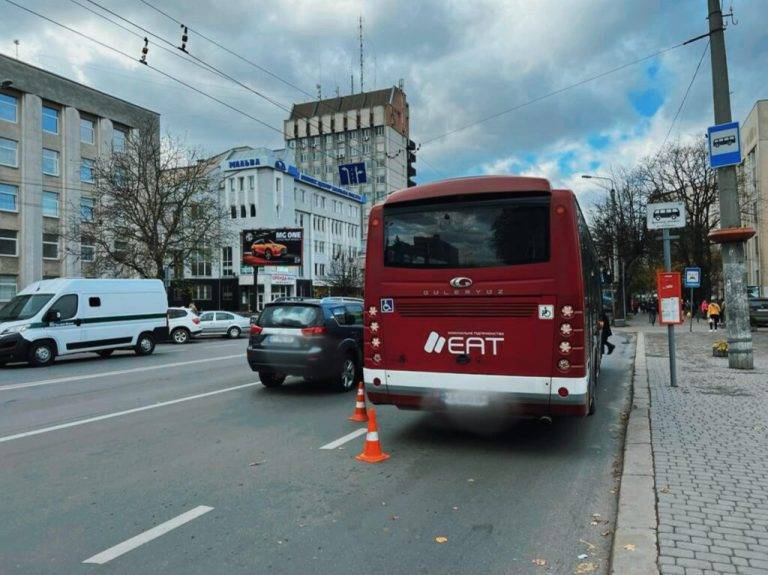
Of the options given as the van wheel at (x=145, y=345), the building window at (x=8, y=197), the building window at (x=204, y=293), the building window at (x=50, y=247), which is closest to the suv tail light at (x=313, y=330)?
the van wheel at (x=145, y=345)

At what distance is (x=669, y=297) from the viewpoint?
34.1ft

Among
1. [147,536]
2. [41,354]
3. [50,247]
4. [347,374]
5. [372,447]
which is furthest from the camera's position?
[50,247]

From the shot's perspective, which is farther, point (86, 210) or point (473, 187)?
point (86, 210)

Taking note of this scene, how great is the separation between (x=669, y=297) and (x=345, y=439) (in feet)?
21.8

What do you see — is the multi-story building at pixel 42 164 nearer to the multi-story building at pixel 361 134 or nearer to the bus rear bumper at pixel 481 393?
the bus rear bumper at pixel 481 393

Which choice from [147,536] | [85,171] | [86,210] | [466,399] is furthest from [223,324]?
[147,536]

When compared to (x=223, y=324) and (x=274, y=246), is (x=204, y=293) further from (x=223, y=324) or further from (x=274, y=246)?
(x=223, y=324)

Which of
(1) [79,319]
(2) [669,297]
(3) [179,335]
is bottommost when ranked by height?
(3) [179,335]

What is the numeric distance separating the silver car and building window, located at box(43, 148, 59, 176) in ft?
71.8

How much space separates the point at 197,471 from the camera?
18.7 feet

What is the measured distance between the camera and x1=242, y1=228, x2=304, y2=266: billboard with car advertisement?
46312mm

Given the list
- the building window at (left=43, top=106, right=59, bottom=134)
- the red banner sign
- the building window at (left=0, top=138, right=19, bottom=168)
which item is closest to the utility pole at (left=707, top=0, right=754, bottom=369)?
the red banner sign

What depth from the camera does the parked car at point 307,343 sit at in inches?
408

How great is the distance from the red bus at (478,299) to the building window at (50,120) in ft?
143
